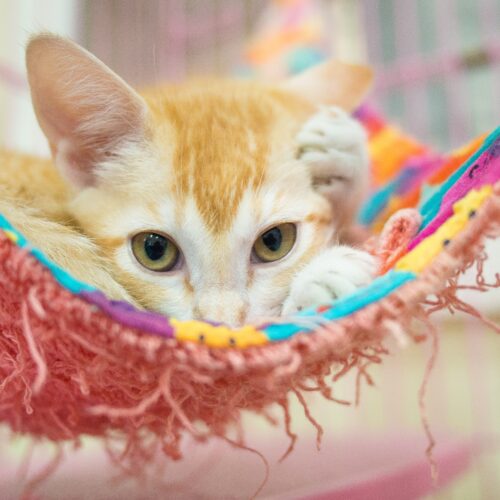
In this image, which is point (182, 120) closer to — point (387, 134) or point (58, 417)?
point (58, 417)

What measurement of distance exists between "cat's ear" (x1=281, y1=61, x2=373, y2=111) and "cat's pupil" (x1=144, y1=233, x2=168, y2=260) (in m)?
0.41

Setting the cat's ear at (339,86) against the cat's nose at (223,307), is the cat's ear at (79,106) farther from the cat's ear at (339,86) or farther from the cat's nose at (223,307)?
the cat's ear at (339,86)

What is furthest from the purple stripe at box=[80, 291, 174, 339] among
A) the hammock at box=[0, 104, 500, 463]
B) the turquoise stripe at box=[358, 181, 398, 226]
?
the turquoise stripe at box=[358, 181, 398, 226]

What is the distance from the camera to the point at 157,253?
697 mm

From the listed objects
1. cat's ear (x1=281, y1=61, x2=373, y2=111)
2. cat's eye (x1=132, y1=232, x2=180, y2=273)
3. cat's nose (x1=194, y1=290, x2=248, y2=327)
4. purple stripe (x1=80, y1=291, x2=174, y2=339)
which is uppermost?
cat's ear (x1=281, y1=61, x2=373, y2=111)

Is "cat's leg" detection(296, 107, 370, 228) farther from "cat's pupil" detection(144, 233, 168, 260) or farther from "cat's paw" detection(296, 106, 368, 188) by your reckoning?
"cat's pupil" detection(144, 233, 168, 260)

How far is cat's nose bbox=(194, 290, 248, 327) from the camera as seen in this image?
2.04ft

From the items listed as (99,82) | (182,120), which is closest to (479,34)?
(182,120)

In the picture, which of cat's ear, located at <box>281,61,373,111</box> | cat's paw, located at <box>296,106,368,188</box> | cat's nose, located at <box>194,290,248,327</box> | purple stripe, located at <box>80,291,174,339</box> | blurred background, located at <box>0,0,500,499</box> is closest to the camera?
purple stripe, located at <box>80,291,174,339</box>

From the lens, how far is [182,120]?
778 millimetres

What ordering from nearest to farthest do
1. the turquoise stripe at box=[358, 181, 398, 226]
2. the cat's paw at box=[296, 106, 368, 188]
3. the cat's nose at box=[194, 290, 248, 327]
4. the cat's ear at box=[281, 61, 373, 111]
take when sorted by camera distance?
the cat's nose at box=[194, 290, 248, 327] < the cat's paw at box=[296, 106, 368, 188] < the cat's ear at box=[281, 61, 373, 111] < the turquoise stripe at box=[358, 181, 398, 226]

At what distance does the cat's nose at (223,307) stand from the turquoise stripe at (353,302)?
13cm

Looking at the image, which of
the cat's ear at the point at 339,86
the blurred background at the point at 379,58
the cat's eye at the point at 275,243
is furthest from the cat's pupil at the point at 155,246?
the blurred background at the point at 379,58

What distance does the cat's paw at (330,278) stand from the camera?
0.56 meters
